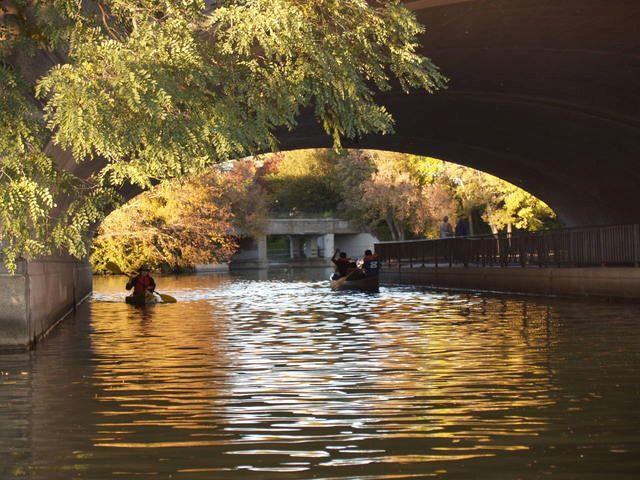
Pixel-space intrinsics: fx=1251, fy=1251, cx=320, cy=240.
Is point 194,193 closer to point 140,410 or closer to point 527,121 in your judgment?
point 527,121

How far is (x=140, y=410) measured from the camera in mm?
12352

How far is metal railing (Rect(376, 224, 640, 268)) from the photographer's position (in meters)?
34.1

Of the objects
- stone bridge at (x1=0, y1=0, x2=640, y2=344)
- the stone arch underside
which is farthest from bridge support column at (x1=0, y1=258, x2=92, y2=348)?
the stone arch underside

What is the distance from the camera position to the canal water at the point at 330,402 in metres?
9.22

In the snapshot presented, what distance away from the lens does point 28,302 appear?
2053cm

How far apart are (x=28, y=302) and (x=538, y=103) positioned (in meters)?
19.5

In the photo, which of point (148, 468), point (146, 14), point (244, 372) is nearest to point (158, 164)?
point (146, 14)

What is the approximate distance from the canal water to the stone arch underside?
19.7 ft

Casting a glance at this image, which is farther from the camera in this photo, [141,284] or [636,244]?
[141,284]

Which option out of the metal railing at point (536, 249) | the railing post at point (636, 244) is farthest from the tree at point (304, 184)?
the railing post at point (636, 244)

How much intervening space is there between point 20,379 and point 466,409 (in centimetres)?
635

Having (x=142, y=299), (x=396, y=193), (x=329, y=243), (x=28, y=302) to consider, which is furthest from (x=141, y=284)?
(x=329, y=243)

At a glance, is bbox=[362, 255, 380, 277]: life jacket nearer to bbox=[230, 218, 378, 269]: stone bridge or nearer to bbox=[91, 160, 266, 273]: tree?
bbox=[91, 160, 266, 273]: tree

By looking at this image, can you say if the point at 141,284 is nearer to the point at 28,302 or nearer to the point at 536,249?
the point at 536,249
